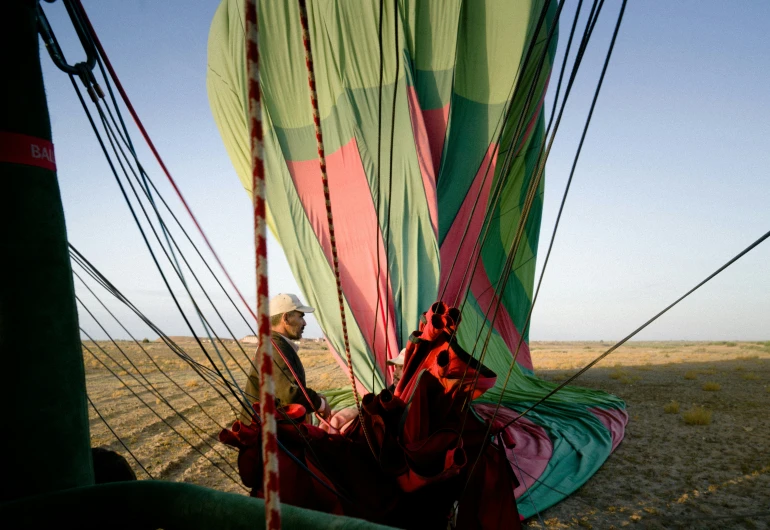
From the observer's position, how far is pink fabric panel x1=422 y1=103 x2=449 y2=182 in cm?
529

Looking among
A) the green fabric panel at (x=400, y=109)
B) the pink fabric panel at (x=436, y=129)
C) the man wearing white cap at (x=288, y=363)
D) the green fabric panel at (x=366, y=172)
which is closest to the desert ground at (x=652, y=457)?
the man wearing white cap at (x=288, y=363)

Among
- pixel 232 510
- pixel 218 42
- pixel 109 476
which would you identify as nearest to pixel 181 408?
pixel 218 42

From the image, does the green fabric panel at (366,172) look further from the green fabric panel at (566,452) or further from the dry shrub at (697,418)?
the dry shrub at (697,418)

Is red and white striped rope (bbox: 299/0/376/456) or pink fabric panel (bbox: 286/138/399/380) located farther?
pink fabric panel (bbox: 286/138/399/380)

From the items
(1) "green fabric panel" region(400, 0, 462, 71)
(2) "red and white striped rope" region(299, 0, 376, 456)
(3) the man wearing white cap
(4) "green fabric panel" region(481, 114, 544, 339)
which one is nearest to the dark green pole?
(2) "red and white striped rope" region(299, 0, 376, 456)

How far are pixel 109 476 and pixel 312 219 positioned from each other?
4146mm

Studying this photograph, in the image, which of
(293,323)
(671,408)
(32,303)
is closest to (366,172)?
(293,323)

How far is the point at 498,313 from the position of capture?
7.06 metres

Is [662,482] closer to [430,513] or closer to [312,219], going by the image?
[430,513]

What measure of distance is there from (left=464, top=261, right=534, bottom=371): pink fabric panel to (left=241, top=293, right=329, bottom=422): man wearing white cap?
247cm

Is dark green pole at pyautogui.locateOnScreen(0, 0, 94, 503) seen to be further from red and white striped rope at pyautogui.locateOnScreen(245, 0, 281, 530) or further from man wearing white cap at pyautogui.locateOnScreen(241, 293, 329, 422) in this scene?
man wearing white cap at pyautogui.locateOnScreen(241, 293, 329, 422)

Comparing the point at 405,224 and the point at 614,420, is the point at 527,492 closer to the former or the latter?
the point at 614,420

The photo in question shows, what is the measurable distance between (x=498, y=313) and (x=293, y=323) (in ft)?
13.6

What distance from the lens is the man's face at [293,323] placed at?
3.64m
